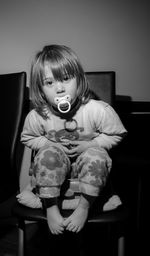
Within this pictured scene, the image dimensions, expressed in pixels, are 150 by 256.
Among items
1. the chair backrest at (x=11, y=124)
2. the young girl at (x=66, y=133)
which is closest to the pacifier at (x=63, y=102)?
the young girl at (x=66, y=133)

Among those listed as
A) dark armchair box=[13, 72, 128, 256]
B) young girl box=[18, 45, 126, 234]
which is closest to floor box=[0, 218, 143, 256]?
dark armchair box=[13, 72, 128, 256]

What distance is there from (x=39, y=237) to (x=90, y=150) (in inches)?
31.8

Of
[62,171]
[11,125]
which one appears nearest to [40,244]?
[11,125]

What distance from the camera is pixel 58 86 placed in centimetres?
82

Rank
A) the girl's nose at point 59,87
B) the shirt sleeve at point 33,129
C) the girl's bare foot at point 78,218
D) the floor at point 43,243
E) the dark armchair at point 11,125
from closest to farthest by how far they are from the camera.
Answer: the girl's bare foot at point 78,218
the girl's nose at point 59,87
the shirt sleeve at point 33,129
the dark armchair at point 11,125
the floor at point 43,243

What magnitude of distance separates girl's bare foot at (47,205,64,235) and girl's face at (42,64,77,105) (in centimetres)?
32

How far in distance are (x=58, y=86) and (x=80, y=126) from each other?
15 cm

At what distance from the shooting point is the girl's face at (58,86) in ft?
2.69

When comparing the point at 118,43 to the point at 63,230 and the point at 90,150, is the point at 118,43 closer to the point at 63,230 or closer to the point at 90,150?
the point at 90,150

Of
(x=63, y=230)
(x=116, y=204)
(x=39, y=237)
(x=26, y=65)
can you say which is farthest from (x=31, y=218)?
(x=26, y=65)

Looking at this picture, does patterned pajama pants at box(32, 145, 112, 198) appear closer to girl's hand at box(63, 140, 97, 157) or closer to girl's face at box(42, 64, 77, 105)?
girl's hand at box(63, 140, 97, 157)

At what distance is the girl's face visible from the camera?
2.69ft

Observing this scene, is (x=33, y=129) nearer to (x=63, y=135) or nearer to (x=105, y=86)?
(x=63, y=135)

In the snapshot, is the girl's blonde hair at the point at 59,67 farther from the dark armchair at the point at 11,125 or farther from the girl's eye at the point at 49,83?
the dark armchair at the point at 11,125
